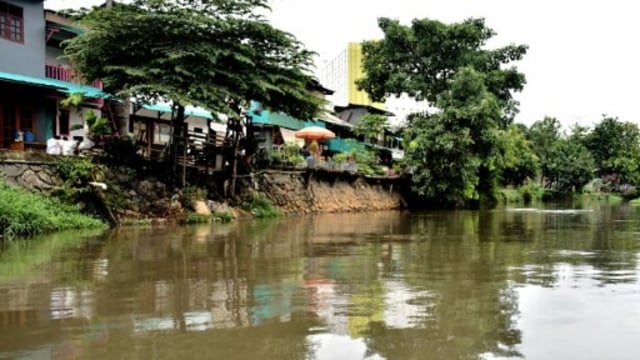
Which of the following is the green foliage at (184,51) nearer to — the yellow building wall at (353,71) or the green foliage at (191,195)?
the green foliage at (191,195)

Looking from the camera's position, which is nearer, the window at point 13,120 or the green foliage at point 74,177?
the green foliage at point 74,177

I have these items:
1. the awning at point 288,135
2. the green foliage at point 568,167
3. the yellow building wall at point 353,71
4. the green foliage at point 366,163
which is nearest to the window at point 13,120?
the green foliage at point 366,163

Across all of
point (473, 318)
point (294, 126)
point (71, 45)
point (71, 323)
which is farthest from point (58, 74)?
point (473, 318)

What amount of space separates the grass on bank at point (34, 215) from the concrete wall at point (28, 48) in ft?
26.4

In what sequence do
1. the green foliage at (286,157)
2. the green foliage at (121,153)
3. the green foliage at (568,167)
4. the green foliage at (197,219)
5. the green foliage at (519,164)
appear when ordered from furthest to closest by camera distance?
1. the green foliage at (568,167)
2. the green foliage at (519,164)
3. the green foliage at (286,157)
4. the green foliage at (121,153)
5. the green foliage at (197,219)

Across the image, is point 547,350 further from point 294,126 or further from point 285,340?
point 294,126

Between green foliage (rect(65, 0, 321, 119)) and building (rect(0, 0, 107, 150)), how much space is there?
2.78 meters

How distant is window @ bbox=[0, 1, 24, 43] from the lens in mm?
22141

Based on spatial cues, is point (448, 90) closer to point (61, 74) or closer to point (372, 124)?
point (372, 124)

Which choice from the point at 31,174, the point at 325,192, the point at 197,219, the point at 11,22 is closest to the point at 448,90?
the point at 325,192

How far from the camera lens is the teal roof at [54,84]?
20281 millimetres

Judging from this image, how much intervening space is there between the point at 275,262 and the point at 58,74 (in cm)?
Answer: 1795

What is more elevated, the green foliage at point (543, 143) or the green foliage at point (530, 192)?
the green foliage at point (543, 143)

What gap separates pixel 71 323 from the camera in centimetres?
604
